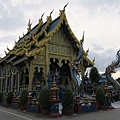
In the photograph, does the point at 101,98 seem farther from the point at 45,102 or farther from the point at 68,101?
the point at 45,102

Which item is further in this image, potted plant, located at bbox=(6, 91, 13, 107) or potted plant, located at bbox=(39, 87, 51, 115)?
potted plant, located at bbox=(6, 91, 13, 107)

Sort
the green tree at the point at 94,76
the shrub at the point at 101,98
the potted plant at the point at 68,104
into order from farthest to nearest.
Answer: the green tree at the point at 94,76
the shrub at the point at 101,98
the potted plant at the point at 68,104

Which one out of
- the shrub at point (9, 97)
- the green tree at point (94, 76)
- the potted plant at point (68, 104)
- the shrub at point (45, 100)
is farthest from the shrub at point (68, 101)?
the green tree at point (94, 76)

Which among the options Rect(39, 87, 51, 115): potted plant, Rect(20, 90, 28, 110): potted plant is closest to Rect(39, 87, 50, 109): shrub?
Rect(39, 87, 51, 115): potted plant

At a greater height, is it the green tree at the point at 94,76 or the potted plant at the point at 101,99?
the green tree at the point at 94,76

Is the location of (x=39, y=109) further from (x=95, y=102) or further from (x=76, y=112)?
(x=95, y=102)

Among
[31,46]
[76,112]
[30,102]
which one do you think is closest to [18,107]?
[30,102]

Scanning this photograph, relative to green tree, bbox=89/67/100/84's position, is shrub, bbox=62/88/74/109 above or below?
below

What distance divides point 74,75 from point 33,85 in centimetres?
370

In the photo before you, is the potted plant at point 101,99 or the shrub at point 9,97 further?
the shrub at point 9,97

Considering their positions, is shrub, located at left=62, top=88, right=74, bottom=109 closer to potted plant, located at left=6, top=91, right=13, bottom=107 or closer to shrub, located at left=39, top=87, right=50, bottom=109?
shrub, located at left=39, top=87, right=50, bottom=109

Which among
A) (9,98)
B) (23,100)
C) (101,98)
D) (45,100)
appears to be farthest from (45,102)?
(9,98)

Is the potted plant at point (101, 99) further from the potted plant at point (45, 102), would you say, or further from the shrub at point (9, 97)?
the shrub at point (9, 97)

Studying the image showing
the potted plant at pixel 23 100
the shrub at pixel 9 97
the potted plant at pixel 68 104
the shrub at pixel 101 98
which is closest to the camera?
the potted plant at pixel 68 104
